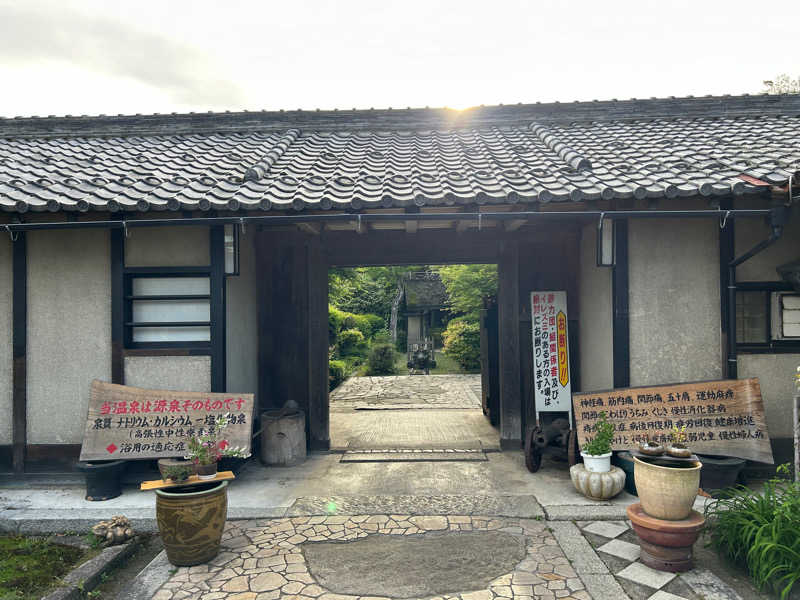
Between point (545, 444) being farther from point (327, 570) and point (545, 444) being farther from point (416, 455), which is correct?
point (327, 570)

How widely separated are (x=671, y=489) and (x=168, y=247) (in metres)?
6.73

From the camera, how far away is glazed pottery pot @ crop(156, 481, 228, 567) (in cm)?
467

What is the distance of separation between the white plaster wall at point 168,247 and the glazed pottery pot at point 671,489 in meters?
6.03

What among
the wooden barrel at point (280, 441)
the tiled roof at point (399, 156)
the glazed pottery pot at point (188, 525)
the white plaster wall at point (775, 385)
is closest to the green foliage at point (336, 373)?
the tiled roof at point (399, 156)

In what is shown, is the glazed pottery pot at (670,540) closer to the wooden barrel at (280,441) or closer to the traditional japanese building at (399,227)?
the traditional japanese building at (399,227)

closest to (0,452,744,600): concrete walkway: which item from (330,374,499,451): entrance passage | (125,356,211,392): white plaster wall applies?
(125,356,211,392): white plaster wall

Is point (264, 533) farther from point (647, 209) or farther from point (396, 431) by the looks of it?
point (647, 209)

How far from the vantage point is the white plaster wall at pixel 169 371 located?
23.2 feet

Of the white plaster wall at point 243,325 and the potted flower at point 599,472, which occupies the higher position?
the white plaster wall at point 243,325

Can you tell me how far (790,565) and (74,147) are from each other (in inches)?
456

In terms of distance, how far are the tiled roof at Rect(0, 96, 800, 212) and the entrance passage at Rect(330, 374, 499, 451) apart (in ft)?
15.2

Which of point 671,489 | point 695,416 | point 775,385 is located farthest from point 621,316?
point 671,489

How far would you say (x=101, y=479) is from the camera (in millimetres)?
6309

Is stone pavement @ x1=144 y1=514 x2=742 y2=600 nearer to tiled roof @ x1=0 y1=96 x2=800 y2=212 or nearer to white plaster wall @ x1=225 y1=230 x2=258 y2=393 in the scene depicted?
white plaster wall @ x1=225 y1=230 x2=258 y2=393
